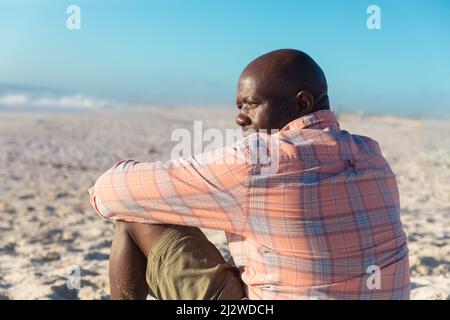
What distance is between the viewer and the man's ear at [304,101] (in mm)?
1744

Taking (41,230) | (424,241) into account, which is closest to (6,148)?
(41,230)

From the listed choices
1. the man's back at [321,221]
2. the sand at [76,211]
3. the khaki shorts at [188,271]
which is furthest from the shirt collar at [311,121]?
the sand at [76,211]

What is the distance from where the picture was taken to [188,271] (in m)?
1.84

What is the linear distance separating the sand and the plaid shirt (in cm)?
134

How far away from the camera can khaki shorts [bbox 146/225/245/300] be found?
1825 millimetres

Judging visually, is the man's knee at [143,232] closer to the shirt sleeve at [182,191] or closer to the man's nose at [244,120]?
the shirt sleeve at [182,191]

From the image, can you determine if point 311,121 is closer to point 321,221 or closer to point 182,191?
point 321,221

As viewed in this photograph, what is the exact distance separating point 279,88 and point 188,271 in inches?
23.9

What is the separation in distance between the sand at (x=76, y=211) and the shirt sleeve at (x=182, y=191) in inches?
51.4

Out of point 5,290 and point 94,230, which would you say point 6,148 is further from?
point 5,290

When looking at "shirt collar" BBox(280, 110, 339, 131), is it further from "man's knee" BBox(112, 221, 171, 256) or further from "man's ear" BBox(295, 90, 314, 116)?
"man's knee" BBox(112, 221, 171, 256)

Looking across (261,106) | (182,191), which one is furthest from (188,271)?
(261,106)

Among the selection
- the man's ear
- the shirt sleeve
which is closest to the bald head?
the man's ear

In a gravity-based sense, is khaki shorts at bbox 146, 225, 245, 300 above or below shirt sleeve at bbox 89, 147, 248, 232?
below
